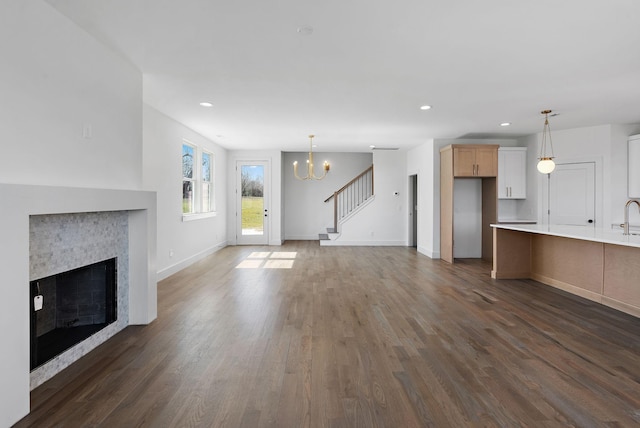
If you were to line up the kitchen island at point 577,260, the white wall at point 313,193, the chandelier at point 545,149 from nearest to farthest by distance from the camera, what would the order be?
the kitchen island at point 577,260
the chandelier at point 545,149
the white wall at point 313,193

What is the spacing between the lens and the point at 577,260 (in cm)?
459

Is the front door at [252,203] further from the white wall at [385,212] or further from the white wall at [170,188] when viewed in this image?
the white wall at [385,212]

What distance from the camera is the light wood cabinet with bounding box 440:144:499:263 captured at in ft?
22.3

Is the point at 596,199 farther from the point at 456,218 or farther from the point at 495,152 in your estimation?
the point at 456,218

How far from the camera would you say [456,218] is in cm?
758

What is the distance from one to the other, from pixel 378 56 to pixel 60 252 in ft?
10.5

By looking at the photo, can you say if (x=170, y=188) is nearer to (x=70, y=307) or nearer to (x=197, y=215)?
(x=197, y=215)

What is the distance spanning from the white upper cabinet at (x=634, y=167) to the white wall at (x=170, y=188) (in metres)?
8.09

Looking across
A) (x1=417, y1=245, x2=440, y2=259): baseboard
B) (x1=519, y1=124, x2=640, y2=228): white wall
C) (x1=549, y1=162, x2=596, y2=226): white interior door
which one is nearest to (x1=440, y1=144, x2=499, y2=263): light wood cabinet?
(x1=417, y1=245, x2=440, y2=259): baseboard

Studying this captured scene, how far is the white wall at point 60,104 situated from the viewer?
2105 mm

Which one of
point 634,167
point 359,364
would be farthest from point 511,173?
point 359,364

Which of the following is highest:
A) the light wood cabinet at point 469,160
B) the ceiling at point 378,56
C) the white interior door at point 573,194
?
the ceiling at point 378,56

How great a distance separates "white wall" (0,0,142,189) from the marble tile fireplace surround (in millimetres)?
194

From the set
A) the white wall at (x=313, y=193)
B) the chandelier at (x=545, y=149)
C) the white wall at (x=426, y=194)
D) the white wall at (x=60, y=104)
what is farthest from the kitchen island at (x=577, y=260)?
the white wall at (x=313, y=193)
